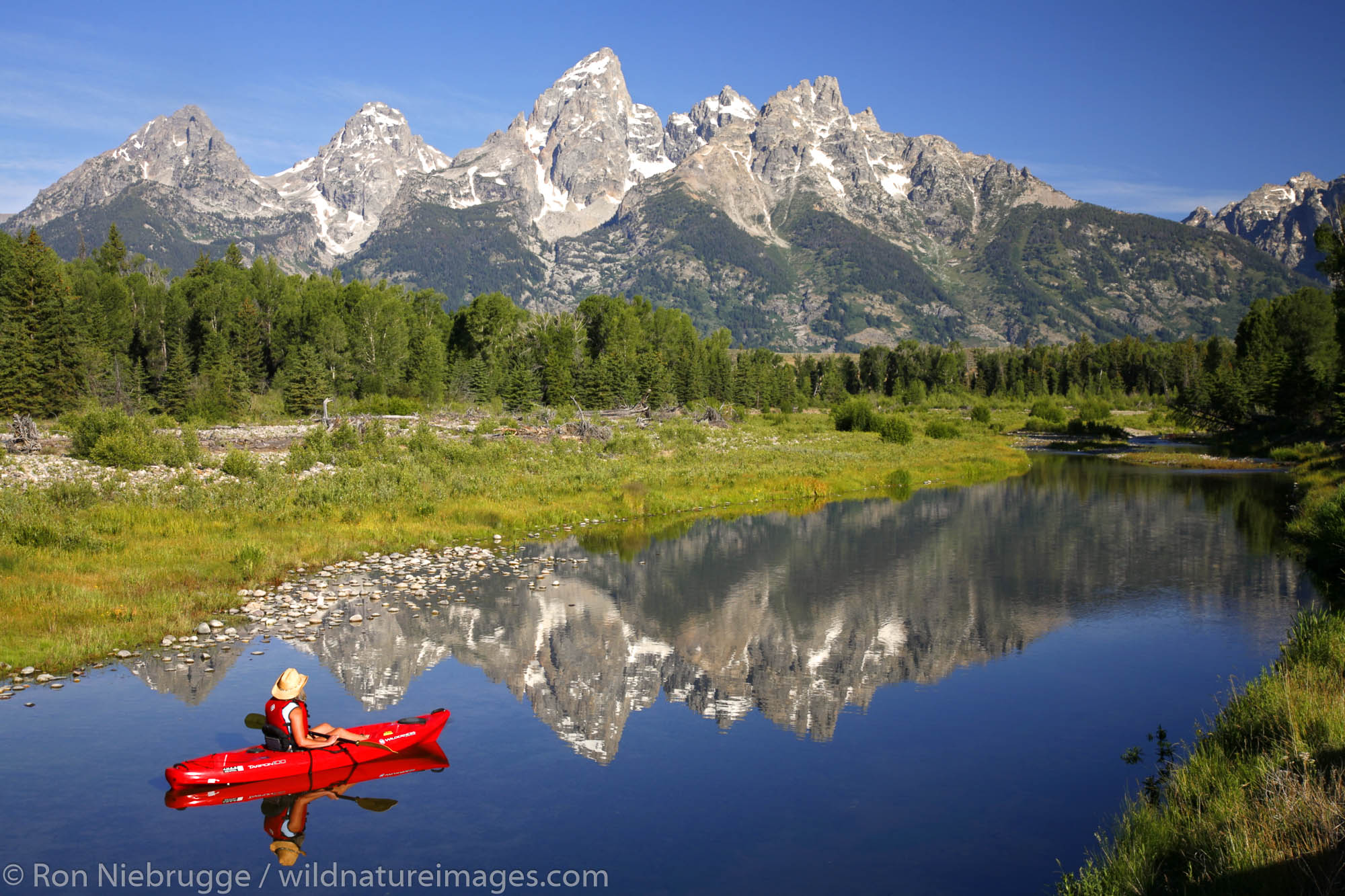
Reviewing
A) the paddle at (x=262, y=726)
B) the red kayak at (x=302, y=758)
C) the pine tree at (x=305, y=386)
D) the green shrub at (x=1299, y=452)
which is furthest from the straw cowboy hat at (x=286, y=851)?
the pine tree at (x=305, y=386)

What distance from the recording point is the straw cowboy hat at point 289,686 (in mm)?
13633

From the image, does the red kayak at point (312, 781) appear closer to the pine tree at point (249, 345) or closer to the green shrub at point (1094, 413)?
the pine tree at point (249, 345)

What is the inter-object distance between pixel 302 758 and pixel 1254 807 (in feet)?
43.8

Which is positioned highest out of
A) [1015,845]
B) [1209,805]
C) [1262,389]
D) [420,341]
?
[420,341]

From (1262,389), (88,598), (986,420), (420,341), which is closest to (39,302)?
(420,341)

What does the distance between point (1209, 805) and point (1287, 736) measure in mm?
2984

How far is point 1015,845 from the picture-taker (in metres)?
12.8

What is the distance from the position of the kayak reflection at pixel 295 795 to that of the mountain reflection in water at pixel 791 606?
3007mm

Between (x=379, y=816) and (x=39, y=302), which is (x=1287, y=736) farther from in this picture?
(x=39, y=302)

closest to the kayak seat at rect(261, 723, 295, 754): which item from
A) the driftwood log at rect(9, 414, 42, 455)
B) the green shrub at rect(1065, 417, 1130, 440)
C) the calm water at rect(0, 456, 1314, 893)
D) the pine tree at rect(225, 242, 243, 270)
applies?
the calm water at rect(0, 456, 1314, 893)

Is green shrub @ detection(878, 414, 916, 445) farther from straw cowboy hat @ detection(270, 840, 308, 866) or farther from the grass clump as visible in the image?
straw cowboy hat @ detection(270, 840, 308, 866)

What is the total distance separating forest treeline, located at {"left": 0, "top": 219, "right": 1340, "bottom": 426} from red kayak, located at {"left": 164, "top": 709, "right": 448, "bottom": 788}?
60776 millimetres

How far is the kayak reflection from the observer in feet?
42.3

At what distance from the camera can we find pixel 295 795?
1397 centimetres
